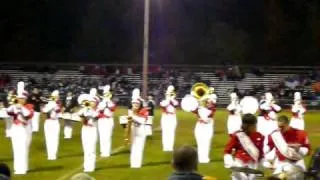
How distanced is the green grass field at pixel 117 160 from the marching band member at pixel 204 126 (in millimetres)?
399

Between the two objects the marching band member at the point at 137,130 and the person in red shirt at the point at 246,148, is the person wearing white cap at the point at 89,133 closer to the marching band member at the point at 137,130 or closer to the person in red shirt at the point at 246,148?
the marching band member at the point at 137,130

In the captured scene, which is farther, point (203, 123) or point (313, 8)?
point (313, 8)

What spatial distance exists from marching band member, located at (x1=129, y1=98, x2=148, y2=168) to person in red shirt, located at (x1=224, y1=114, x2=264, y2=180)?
6501mm

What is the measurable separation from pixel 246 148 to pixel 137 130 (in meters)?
7.10

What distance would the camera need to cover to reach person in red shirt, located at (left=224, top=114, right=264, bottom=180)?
977 cm

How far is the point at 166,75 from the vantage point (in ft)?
140

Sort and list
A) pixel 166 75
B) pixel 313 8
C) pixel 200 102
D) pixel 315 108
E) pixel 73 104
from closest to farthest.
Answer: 1. pixel 200 102
2. pixel 73 104
3. pixel 315 108
4. pixel 166 75
5. pixel 313 8

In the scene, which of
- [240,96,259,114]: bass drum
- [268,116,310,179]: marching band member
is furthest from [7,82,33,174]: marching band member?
[268,116,310,179]: marching band member

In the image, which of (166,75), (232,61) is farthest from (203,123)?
(232,61)

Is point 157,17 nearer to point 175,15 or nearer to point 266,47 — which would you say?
point 175,15

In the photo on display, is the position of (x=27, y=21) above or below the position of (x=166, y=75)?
above

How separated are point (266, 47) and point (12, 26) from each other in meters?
16.8

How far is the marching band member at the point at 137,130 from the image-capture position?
16656mm

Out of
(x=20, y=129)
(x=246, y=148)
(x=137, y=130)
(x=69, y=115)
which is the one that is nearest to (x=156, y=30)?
(x=69, y=115)
